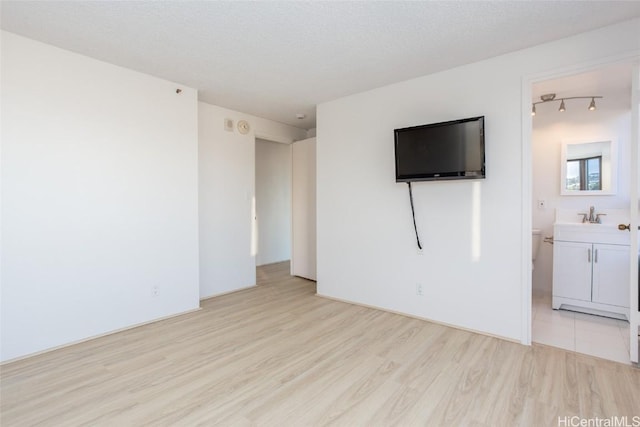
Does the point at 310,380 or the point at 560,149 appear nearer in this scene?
the point at 310,380

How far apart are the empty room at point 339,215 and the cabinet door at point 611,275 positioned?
0.02m

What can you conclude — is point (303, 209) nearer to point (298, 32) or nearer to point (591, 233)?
point (298, 32)

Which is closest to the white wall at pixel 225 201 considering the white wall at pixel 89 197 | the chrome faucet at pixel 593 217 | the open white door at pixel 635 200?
the white wall at pixel 89 197

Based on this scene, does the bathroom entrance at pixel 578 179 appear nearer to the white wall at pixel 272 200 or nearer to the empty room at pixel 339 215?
the empty room at pixel 339 215

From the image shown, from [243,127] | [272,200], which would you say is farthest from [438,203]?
[272,200]

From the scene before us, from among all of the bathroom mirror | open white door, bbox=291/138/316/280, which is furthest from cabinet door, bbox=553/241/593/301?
open white door, bbox=291/138/316/280

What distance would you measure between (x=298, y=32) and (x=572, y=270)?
356cm

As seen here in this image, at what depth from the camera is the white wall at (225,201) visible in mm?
3990

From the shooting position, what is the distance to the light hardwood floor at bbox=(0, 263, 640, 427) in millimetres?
1773

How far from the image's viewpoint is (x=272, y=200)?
6336 mm

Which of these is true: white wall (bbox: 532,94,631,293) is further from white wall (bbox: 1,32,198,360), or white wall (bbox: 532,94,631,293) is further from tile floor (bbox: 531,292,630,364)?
white wall (bbox: 1,32,198,360)

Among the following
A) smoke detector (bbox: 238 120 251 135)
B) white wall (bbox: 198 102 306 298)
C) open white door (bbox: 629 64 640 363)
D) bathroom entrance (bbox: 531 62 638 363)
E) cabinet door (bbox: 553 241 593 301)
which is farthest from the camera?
smoke detector (bbox: 238 120 251 135)

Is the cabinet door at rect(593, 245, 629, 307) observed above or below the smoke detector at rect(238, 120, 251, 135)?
below

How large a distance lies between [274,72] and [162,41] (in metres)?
0.98
